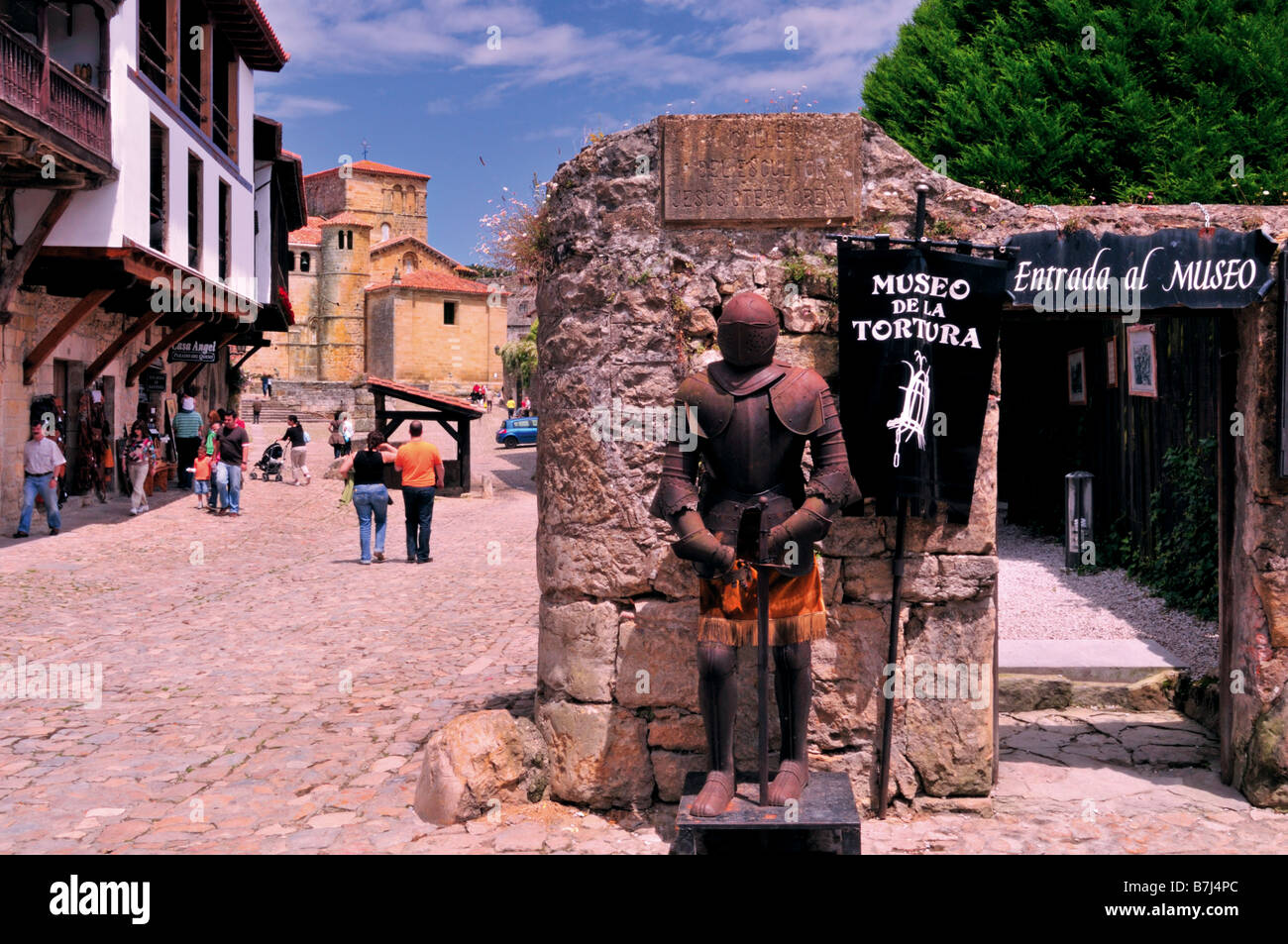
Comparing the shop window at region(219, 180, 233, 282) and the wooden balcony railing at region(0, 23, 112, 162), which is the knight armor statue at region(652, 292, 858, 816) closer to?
the wooden balcony railing at region(0, 23, 112, 162)

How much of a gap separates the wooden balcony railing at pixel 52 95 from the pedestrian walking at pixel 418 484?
5.72 m

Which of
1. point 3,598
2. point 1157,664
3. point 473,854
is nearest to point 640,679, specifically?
point 473,854

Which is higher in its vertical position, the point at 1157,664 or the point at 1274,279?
the point at 1274,279

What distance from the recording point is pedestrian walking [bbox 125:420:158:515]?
1750 cm

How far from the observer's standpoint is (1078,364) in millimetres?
12875

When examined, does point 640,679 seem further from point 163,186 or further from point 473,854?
point 163,186

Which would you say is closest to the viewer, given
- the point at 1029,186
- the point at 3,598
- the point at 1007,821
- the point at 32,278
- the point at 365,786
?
the point at 1007,821

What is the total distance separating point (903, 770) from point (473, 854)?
78.0 inches

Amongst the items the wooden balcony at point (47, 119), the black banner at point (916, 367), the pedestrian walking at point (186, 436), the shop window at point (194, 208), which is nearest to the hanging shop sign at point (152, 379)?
the pedestrian walking at point (186, 436)

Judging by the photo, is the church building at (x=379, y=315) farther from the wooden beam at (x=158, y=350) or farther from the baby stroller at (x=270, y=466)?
the wooden beam at (x=158, y=350)

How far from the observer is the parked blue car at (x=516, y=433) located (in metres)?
38.6

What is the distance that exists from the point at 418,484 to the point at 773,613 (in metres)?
9.36

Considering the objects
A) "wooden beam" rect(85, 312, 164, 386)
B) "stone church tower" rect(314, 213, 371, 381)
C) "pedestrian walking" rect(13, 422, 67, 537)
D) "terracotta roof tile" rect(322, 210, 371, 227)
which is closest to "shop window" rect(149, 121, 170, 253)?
"wooden beam" rect(85, 312, 164, 386)

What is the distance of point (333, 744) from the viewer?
614 cm
